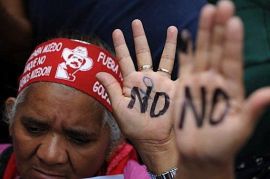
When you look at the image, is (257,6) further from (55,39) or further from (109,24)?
(55,39)

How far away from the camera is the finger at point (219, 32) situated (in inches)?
61.5

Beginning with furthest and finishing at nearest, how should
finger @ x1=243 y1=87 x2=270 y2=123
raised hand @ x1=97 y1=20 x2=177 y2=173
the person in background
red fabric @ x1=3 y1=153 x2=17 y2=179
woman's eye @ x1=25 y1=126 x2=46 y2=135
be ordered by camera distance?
the person in background
red fabric @ x1=3 y1=153 x2=17 y2=179
woman's eye @ x1=25 y1=126 x2=46 y2=135
raised hand @ x1=97 y1=20 x2=177 y2=173
finger @ x1=243 y1=87 x2=270 y2=123

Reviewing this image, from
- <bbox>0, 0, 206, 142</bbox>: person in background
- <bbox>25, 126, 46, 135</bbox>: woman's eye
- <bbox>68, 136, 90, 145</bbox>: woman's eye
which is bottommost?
<bbox>68, 136, 90, 145</bbox>: woman's eye

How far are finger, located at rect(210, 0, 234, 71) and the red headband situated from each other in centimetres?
108

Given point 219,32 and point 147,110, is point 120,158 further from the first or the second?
point 219,32

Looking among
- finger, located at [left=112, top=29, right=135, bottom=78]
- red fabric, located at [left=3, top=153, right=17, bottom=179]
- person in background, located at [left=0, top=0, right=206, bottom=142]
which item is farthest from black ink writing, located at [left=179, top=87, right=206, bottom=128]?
red fabric, located at [left=3, top=153, right=17, bottom=179]

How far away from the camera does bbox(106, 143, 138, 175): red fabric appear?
271cm

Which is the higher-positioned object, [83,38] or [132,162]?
[83,38]

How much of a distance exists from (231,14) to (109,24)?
55.7 inches

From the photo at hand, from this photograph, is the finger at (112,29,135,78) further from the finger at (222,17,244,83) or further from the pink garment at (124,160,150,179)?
the finger at (222,17,244,83)

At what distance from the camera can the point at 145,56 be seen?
2332mm

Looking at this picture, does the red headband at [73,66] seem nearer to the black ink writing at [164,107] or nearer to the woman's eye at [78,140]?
the woman's eye at [78,140]

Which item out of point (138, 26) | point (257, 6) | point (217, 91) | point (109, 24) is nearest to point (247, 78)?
point (257, 6)

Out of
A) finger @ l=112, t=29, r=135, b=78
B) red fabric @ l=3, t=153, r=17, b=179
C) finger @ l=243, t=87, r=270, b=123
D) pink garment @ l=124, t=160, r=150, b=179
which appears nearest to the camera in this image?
finger @ l=243, t=87, r=270, b=123
